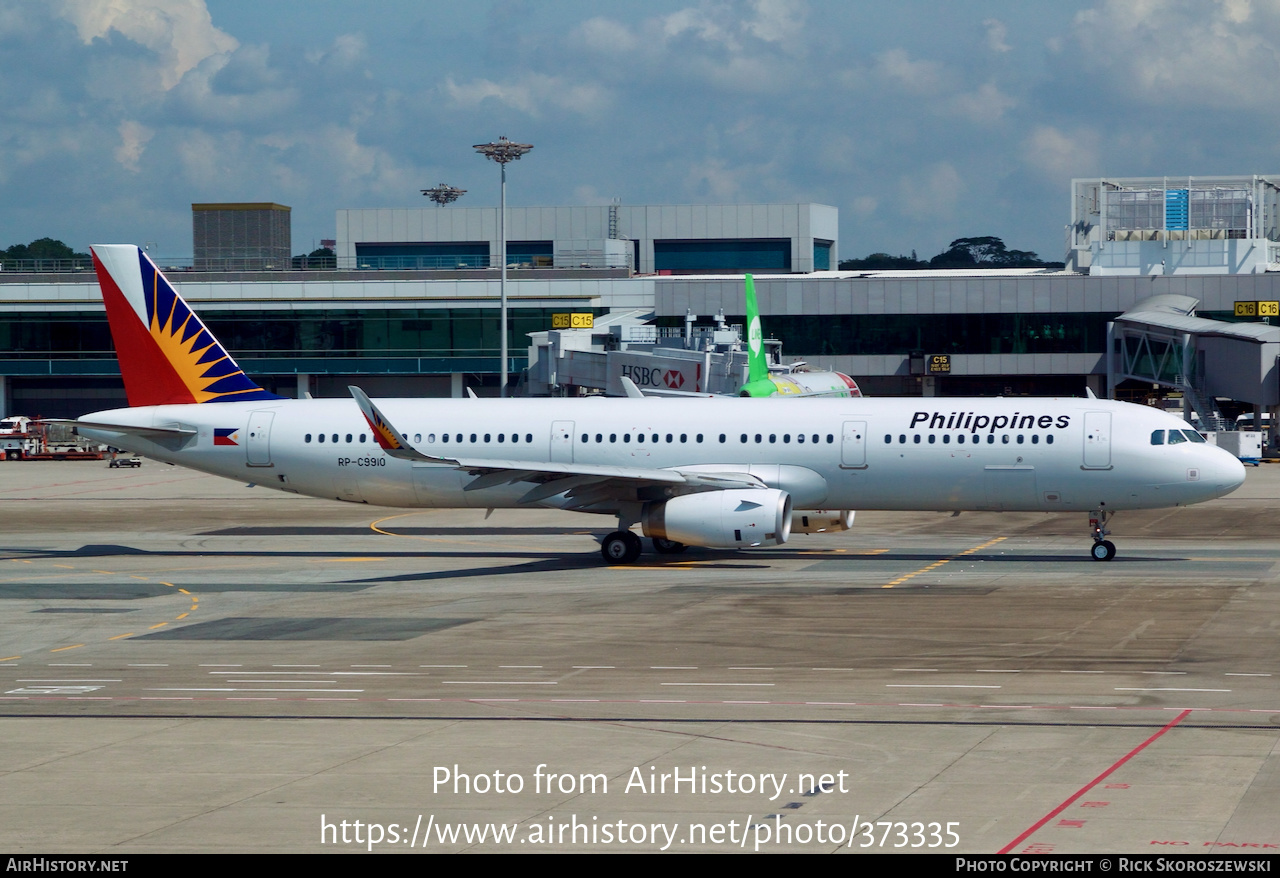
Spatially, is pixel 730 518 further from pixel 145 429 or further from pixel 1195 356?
pixel 1195 356

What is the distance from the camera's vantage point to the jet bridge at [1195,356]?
8150 cm

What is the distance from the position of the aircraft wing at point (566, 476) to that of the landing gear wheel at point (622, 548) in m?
1.17

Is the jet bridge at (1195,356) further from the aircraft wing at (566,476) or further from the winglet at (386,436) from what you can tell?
the winglet at (386,436)

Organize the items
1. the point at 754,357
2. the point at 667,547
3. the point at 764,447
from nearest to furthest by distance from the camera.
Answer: the point at 764,447 → the point at 667,547 → the point at 754,357

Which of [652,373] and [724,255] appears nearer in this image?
[652,373]

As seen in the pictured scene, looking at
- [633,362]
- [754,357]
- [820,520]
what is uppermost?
[754,357]

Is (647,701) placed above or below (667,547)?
above

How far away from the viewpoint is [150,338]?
149ft

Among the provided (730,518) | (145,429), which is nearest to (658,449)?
(730,518)

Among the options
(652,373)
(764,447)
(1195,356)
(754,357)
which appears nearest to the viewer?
(764,447)

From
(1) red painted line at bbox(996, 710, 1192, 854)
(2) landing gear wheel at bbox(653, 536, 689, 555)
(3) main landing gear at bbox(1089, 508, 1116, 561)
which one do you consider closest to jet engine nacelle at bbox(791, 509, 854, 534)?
(2) landing gear wheel at bbox(653, 536, 689, 555)

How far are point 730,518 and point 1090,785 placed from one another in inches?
848

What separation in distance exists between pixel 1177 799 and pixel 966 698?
6.10 meters

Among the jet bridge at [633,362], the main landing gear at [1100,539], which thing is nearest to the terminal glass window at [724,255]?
the jet bridge at [633,362]
